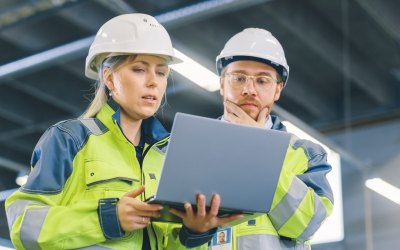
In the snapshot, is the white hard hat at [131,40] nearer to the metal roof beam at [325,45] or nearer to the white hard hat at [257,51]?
the white hard hat at [257,51]

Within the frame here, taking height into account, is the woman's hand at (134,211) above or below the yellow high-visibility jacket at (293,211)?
below

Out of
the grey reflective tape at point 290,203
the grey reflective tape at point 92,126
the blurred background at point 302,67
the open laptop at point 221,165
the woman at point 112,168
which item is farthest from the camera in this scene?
the blurred background at point 302,67

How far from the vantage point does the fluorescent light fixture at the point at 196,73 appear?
6.87 metres

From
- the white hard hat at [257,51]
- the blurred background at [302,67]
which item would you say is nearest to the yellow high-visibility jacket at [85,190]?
the white hard hat at [257,51]

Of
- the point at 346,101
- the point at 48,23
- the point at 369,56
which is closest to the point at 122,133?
the point at 48,23

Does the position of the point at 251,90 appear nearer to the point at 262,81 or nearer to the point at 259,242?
→ the point at 262,81

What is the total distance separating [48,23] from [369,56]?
9.15 feet

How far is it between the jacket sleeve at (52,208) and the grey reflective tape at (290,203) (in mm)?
Answer: 724

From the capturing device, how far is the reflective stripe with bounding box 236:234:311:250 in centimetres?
282

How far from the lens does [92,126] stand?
2.47 m

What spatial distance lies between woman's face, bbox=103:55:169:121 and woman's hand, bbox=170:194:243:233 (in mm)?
385

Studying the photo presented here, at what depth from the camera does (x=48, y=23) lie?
23.2ft

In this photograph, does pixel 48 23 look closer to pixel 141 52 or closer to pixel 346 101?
pixel 346 101

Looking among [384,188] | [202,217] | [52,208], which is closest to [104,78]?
[52,208]
